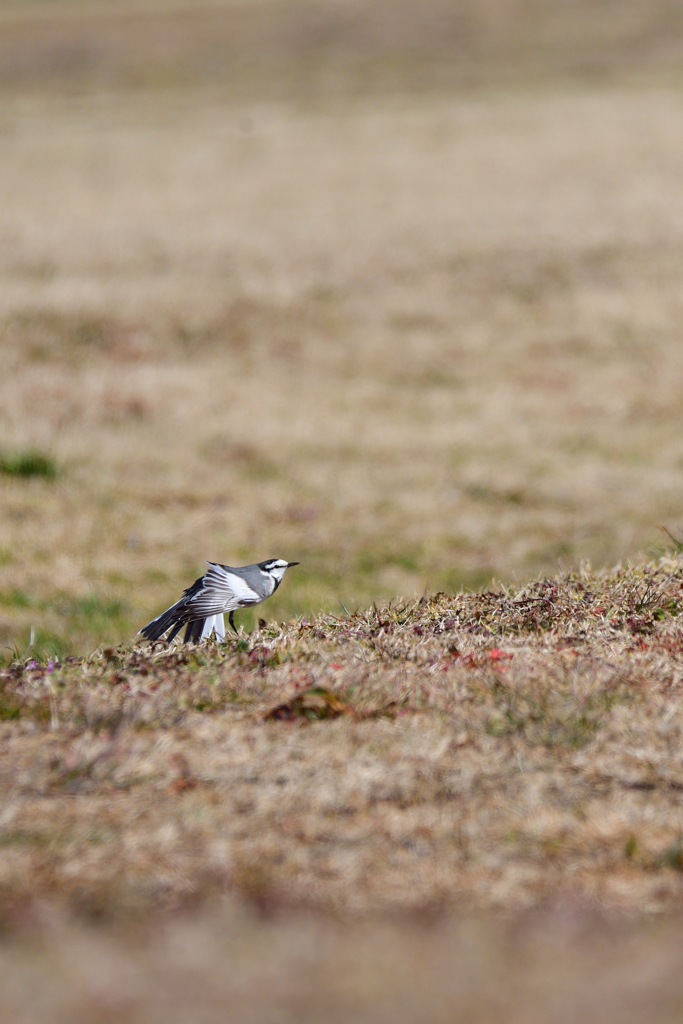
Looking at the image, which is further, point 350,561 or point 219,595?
point 350,561

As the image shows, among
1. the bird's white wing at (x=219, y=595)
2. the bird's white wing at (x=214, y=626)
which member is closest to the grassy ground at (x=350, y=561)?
the bird's white wing at (x=219, y=595)

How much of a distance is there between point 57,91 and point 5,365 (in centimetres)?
3831

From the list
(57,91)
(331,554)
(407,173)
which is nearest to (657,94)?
(407,173)

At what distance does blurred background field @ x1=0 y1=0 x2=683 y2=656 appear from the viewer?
11719mm

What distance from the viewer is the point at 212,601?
6.25 m

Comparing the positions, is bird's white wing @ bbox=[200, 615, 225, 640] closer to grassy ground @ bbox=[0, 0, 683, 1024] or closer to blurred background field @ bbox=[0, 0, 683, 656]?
grassy ground @ bbox=[0, 0, 683, 1024]

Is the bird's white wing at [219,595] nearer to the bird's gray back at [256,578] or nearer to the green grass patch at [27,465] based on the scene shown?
the bird's gray back at [256,578]

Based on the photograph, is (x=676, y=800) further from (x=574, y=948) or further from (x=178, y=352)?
(x=178, y=352)

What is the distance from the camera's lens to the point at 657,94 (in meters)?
40.6

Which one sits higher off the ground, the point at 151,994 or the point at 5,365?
the point at 5,365

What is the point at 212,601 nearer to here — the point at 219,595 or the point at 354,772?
the point at 219,595

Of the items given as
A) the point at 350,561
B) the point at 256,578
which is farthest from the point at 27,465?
the point at 256,578

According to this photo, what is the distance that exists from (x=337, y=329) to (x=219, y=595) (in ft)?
53.6

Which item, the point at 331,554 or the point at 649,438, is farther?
the point at 649,438
